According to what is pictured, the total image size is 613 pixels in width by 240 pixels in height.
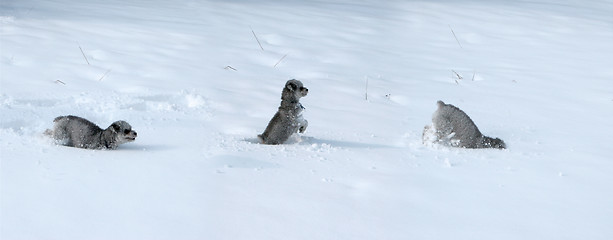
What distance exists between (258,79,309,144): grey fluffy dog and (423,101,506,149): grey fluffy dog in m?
1.09

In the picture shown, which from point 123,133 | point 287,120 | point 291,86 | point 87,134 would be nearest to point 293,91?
point 291,86

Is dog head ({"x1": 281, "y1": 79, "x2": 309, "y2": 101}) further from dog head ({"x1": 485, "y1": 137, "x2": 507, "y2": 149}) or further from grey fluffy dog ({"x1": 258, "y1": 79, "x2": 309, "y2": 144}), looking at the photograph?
dog head ({"x1": 485, "y1": 137, "x2": 507, "y2": 149})

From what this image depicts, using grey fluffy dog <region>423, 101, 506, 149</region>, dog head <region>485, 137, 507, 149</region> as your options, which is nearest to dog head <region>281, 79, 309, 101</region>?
grey fluffy dog <region>423, 101, 506, 149</region>

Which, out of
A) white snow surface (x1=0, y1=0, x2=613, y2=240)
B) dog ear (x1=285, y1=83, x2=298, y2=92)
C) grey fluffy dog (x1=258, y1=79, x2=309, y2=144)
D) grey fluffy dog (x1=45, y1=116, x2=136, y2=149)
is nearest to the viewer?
white snow surface (x1=0, y1=0, x2=613, y2=240)

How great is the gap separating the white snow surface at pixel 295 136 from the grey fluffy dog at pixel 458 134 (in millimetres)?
141

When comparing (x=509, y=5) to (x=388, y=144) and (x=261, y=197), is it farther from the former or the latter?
(x=261, y=197)

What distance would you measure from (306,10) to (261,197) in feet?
31.5

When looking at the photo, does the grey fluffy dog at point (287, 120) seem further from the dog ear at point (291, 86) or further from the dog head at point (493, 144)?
the dog head at point (493, 144)

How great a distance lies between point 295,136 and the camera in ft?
19.5

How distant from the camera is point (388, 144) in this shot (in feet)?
19.4

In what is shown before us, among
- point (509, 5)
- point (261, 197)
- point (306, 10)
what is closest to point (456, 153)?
point (261, 197)

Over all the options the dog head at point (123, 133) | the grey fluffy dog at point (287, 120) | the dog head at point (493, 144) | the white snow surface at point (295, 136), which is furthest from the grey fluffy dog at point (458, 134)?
the dog head at point (123, 133)

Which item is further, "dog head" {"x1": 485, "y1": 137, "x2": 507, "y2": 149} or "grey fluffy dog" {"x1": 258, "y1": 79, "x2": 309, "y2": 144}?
"dog head" {"x1": 485, "y1": 137, "x2": 507, "y2": 149}

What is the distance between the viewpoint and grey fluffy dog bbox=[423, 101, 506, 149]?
19.4 ft
